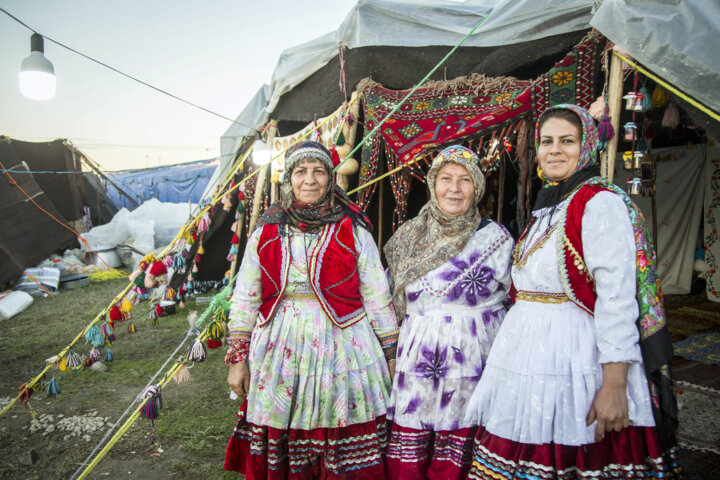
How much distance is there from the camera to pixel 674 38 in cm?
191

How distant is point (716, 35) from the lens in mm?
1823

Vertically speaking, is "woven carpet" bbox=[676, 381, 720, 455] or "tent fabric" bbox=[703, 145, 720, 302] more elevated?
"tent fabric" bbox=[703, 145, 720, 302]

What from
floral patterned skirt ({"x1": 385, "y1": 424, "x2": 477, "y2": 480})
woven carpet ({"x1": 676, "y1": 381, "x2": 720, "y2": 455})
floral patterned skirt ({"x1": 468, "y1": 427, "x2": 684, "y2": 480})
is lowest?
woven carpet ({"x1": 676, "y1": 381, "x2": 720, "y2": 455})

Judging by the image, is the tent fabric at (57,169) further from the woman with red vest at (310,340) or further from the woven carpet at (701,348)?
the woven carpet at (701,348)

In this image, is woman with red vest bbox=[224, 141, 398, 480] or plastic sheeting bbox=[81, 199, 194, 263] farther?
plastic sheeting bbox=[81, 199, 194, 263]

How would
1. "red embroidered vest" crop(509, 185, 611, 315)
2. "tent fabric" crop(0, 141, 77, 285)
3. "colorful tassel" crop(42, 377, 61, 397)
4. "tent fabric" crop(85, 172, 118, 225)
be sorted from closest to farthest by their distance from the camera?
"red embroidered vest" crop(509, 185, 611, 315), "colorful tassel" crop(42, 377, 61, 397), "tent fabric" crop(0, 141, 77, 285), "tent fabric" crop(85, 172, 118, 225)

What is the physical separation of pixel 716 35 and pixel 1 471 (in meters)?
4.36

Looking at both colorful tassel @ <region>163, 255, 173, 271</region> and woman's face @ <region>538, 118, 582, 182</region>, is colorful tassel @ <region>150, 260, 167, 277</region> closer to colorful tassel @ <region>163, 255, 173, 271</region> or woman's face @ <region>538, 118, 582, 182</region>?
colorful tassel @ <region>163, 255, 173, 271</region>

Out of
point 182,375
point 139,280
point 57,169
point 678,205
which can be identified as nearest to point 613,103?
point 182,375

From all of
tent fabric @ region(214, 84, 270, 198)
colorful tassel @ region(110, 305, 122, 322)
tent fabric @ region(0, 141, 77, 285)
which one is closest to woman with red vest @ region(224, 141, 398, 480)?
colorful tassel @ region(110, 305, 122, 322)

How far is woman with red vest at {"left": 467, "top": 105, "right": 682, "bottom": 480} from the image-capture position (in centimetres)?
137

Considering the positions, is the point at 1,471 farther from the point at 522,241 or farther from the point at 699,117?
the point at 699,117

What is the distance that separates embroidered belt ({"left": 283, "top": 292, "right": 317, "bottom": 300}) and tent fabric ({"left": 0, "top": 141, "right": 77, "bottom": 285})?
26.6 feet

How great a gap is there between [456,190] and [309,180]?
2.20ft
